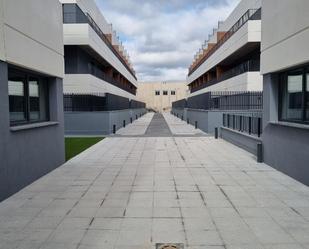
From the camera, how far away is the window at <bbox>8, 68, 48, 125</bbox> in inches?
301

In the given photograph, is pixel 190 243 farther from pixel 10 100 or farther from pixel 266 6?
pixel 266 6

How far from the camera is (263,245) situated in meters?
4.43

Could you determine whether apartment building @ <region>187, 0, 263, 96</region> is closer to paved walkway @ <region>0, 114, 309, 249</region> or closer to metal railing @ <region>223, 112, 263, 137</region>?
metal railing @ <region>223, 112, 263, 137</region>

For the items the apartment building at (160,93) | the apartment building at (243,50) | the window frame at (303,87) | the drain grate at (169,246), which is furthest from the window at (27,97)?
the apartment building at (160,93)

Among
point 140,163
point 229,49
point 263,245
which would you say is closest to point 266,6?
point 140,163

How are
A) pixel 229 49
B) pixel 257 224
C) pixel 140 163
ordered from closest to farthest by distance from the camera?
pixel 257 224 → pixel 140 163 → pixel 229 49

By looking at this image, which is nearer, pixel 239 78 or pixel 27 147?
pixel 27 147

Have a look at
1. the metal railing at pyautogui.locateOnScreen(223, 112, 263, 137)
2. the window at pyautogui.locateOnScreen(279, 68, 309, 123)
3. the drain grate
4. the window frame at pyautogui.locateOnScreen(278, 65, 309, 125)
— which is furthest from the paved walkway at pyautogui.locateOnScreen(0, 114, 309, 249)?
the metal railing at pyautogui.locateOnScreen(223, 112, 263, 137)

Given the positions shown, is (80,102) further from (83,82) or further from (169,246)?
(169,246)

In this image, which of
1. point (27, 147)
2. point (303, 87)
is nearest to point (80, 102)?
point (27, 147)

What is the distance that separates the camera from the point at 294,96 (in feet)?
29.2

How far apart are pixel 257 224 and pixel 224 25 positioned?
39.3 meters

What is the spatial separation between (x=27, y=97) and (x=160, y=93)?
84.7 meters

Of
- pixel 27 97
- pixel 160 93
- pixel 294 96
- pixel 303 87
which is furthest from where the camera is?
pixel 160 93
